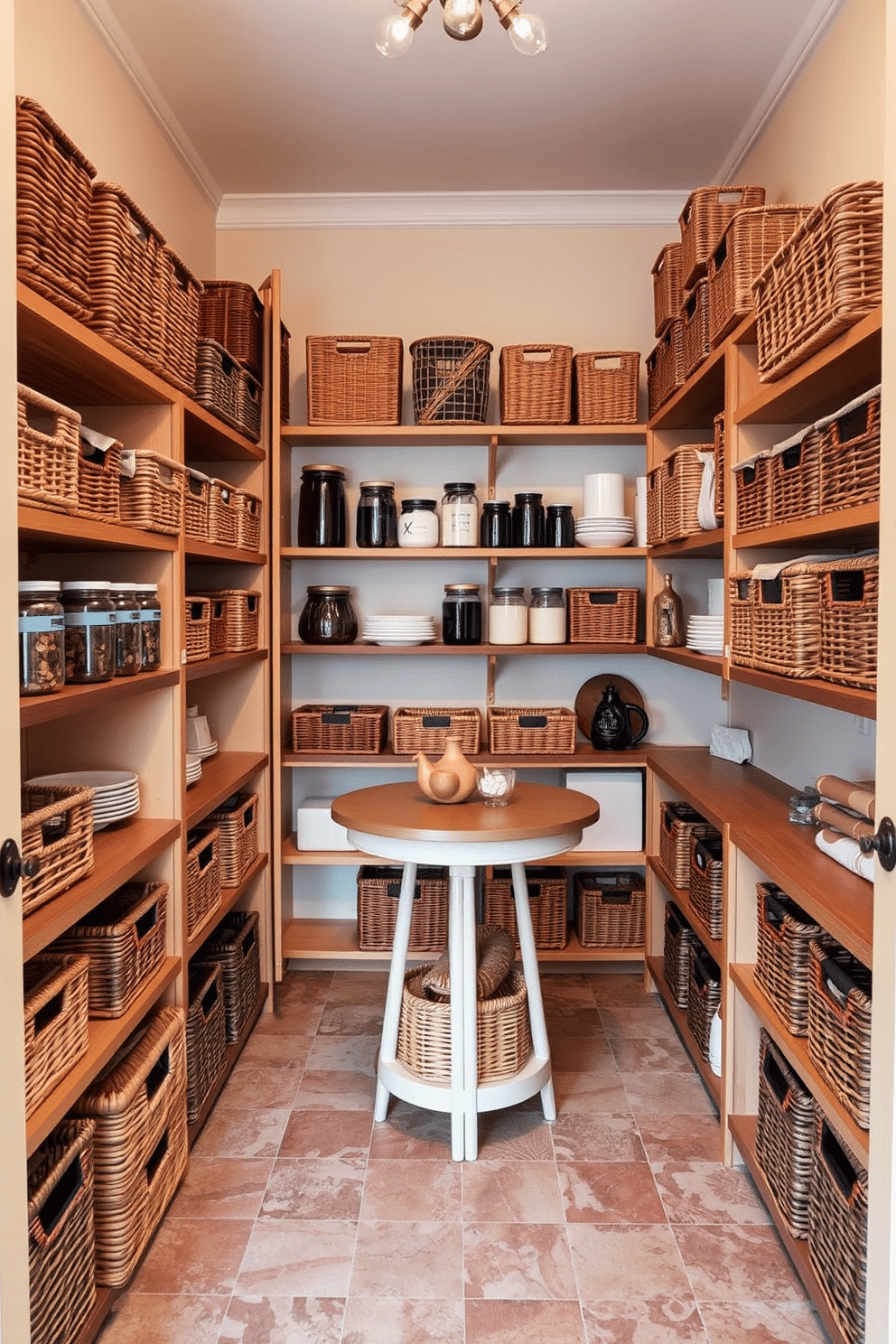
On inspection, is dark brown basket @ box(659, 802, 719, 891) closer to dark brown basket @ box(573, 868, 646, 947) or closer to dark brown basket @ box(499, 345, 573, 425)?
dark brown basket @ box(573, 868, 646, 947)

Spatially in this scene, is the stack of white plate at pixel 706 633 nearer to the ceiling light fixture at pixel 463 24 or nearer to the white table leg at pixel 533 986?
the white table leg at pixel 533 986

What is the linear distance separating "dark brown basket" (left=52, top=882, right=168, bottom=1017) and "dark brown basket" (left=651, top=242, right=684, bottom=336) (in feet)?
7.72

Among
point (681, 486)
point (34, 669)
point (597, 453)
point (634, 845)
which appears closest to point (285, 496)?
point (597, 453)

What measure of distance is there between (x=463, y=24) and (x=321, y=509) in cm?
183

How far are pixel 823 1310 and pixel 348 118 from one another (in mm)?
3358

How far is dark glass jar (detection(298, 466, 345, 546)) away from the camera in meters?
3.53

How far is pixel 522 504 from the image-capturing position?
11.6 feet

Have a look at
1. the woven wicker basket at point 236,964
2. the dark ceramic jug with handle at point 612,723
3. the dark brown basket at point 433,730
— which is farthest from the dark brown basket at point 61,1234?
the dark ceramic jug with handle at point 612,723

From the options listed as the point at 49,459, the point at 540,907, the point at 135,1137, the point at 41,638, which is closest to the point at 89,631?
the point at 41,638

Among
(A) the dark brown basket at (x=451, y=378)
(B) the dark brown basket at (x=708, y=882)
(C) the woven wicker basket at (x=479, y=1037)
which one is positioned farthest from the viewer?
(A) the dark brown basket at (x=451, y=378)

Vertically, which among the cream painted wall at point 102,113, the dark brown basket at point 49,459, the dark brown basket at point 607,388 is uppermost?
the cream painted wall at point 102,113

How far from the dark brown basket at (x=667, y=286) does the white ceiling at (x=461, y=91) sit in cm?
40

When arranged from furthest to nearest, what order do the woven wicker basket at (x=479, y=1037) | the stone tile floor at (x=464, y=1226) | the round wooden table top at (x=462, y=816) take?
the woven wicker basket at (x=479, y=1037)
the round wooden table top at (x=462, y=816)
the stone tile floor at (x=464, y=1226)

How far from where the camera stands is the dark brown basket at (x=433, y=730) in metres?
3.58
